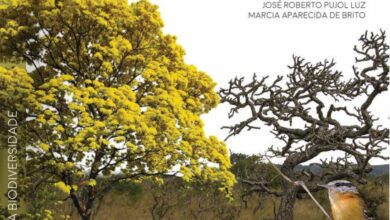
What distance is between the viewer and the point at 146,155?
14.9m

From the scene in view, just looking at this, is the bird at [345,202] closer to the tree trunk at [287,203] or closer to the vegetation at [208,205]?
the tree trunk at [287,203]

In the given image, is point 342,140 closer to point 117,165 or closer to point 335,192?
point 117,165

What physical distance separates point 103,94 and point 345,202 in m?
10.0

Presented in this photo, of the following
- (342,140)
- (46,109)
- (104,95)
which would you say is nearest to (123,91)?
(104,95)

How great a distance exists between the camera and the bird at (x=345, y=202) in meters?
4.27

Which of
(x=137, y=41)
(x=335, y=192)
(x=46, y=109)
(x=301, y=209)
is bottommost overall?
(x=301, y=209)

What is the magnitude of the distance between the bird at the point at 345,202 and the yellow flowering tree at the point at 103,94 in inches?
345

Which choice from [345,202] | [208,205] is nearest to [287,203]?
[345,202]

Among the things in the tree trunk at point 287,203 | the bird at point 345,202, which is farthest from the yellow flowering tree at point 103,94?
the bird at point 345,202

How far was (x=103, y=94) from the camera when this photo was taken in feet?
44.4

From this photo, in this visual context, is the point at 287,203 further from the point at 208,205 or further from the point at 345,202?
the point at 208,205

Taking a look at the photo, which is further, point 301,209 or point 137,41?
point 301,209

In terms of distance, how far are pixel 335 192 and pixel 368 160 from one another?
10.6 metres

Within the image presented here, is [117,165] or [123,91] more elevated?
[123,91]
